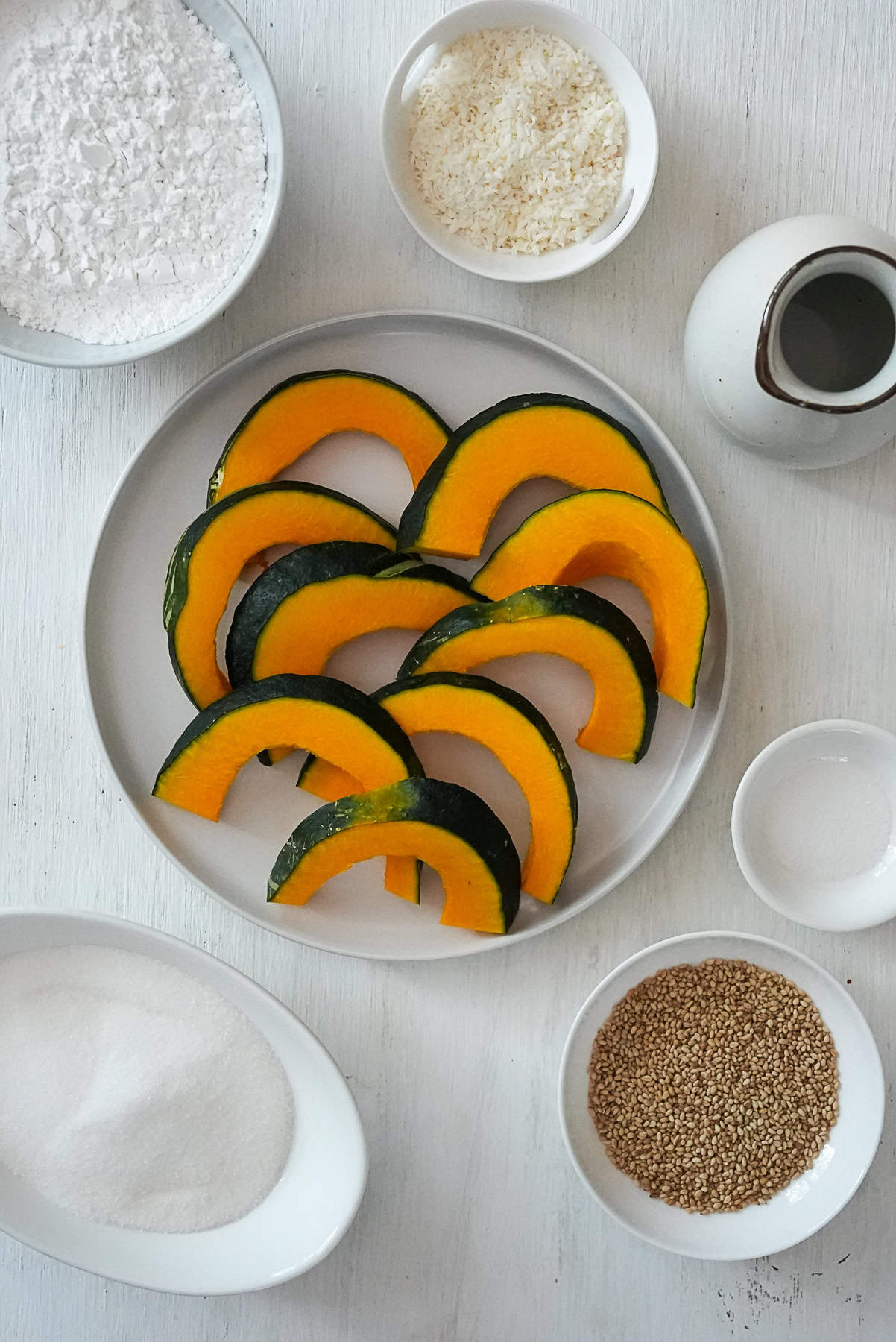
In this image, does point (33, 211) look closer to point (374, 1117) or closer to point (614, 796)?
point (614, 796)

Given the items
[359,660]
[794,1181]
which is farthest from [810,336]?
[794,1181]

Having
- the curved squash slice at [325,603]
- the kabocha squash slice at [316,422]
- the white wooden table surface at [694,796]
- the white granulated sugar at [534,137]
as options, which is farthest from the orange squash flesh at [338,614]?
the white granulated sugar at [534,137]

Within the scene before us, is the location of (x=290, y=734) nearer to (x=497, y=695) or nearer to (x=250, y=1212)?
(x=497, y=695)

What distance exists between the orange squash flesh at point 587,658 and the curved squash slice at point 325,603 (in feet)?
0.18

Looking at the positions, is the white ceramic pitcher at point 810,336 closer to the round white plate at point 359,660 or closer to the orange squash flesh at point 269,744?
the round white plate at point 359,660

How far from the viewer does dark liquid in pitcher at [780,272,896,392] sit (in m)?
0.93

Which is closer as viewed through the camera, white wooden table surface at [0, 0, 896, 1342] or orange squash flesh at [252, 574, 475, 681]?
orange squash flesh at [252, 574, 475, 681]

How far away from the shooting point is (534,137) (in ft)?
3.27

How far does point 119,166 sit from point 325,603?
0.47m

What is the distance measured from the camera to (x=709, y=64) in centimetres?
111

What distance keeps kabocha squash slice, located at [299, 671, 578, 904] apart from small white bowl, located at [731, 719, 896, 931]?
21cm

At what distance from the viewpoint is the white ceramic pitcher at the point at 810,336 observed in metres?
0.89

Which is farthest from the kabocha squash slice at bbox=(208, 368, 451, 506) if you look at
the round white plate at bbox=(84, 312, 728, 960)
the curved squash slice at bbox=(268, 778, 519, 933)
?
the curved squash slice at bbox=(268, 778, 519, 933)

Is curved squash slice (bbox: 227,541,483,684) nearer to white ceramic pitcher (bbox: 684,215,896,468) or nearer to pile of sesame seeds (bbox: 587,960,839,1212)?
white ceramic pitcher (bbox: 684,215,896,468)
